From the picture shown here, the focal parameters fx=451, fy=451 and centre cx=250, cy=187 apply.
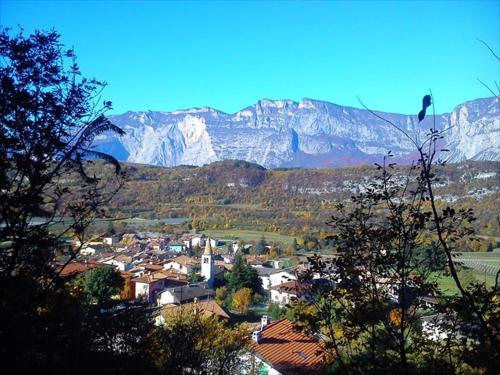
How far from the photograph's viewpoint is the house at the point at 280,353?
40.7 feet

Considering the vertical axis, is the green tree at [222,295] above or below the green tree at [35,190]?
below

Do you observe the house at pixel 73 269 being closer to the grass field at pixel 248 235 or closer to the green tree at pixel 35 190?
the green tree at pixel 35 190

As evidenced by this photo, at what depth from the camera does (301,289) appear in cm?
445

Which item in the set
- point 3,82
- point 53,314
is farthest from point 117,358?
point 3,82

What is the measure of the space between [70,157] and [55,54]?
3.22 feet

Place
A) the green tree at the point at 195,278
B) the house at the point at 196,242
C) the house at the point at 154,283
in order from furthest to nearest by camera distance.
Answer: the house at the point at 196,242, the green tree at the point at 195,278, the house at the point at 154,283

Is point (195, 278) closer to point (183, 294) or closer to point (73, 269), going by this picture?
point (183, 294)

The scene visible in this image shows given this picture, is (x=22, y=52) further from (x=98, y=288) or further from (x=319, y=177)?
(x=319, y=177)

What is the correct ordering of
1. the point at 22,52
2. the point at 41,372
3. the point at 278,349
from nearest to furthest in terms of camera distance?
the point at 41,372 → the point at 22,52 → the point at 278,349

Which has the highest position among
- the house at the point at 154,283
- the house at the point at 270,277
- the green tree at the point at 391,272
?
the green tree at the point at 391,272

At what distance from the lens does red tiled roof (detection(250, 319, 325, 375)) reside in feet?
41.1

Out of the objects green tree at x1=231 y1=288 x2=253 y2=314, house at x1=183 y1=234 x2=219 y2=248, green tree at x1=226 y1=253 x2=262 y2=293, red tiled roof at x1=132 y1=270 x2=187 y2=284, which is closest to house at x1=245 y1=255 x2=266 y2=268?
red tiled roof at x1=132 y1=270 x2=187 y2=284

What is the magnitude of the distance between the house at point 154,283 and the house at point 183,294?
3.84 ft

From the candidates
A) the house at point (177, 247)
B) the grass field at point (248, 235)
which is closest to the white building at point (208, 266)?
the house at point (177, 247)
